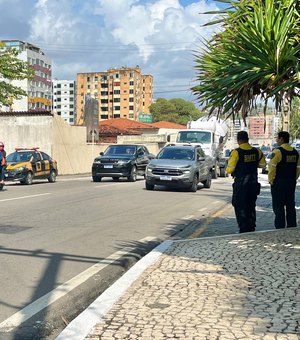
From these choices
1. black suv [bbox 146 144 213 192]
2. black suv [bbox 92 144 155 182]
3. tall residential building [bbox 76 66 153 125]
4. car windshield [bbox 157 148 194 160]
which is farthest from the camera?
tall residential building [bbox 76 66 153 125]

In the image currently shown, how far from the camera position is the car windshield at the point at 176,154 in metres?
19.4

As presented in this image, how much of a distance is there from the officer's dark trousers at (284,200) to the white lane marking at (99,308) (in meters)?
3.13

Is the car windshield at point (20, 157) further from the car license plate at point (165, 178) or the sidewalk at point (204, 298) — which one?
the sidewalk at point (204, 298)

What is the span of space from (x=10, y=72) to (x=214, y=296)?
86.4ft

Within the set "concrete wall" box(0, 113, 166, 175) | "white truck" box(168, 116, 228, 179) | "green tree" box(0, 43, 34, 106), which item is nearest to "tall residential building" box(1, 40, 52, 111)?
"concrete wall" box(0, 113, 166, 175)

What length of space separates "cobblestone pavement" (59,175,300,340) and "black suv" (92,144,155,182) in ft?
50.6

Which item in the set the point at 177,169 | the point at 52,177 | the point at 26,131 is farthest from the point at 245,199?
the point at 26,131

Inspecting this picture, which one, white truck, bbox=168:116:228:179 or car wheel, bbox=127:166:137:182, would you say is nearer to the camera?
car wheel, bbox=127:166:137:182

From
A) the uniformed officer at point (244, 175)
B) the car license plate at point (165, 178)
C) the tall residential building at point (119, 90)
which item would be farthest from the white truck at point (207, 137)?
the tall residential building at point (119, 90)

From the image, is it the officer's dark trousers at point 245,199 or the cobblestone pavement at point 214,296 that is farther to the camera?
the officer's dark trousers at point 245,199

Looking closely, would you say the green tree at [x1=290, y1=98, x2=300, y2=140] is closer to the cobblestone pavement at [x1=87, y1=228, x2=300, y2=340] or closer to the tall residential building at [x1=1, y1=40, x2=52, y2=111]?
the cobblestone pavement at [x1=87, y1=228, x2=300, y2=340]

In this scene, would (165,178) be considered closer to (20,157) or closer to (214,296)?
(20,157)

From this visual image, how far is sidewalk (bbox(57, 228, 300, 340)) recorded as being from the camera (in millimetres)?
4090

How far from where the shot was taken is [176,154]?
19656mm
